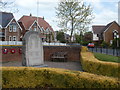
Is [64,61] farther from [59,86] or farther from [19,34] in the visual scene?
[19,34]

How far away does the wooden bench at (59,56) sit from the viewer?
1594 cm

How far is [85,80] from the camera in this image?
5.37 meters

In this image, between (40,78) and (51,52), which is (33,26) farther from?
(40,78)

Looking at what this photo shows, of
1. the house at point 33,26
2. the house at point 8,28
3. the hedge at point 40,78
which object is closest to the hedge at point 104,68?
the hedge at point 40,78

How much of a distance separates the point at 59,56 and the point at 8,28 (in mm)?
24642

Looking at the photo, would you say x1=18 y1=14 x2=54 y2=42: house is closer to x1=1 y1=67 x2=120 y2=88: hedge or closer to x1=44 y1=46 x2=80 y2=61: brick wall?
x1=44 y1=46 x2=80 y2=61: brick wall

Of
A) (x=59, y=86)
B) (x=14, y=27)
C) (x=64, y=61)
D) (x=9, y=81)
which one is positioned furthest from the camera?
(x=14, y=27)

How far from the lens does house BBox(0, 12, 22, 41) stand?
36.3 m

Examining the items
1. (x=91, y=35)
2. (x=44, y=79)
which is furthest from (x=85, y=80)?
(x=91, y=35)

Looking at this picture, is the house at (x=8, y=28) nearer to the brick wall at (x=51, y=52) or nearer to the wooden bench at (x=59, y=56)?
the brick wall at (x=51, y=52)

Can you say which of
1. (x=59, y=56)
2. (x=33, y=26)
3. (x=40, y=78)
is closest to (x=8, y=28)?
(x=33, y=26)

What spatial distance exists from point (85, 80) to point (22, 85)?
2.66 m

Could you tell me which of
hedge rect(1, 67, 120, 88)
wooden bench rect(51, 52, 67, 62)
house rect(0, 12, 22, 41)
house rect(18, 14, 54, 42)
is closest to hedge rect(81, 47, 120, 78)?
hedge rect(1, 67, 120, 88)

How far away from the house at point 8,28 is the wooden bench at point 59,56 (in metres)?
23.6
